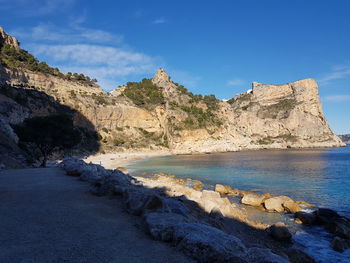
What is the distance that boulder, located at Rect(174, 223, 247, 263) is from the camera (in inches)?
147

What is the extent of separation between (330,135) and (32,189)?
146m

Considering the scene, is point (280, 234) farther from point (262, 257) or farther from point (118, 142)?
point (118, 142)

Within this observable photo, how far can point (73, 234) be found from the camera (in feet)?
15.9

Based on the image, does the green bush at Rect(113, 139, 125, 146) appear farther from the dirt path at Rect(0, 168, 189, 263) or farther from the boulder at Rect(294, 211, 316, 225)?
the boulder at Rect(294, 211, 316, 225)

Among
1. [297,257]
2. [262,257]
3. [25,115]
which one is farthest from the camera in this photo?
[25,115]

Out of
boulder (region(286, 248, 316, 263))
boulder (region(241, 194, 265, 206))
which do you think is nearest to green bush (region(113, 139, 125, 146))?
boulder (region(241, 194, 265, 206))

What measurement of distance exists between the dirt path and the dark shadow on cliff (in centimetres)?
1750

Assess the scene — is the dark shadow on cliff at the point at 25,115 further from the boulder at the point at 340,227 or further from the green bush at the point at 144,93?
the green bush at the point at 144,93

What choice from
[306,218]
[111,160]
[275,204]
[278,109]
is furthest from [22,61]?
[278,109]

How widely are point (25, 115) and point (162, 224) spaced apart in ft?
137

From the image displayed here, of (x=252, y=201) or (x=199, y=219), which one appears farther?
(x=252, y=201)

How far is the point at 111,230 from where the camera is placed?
5.23 m

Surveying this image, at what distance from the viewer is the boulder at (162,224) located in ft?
15.4

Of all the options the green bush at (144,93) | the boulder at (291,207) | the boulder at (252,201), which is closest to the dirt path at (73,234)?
the boulder at (252,201)
